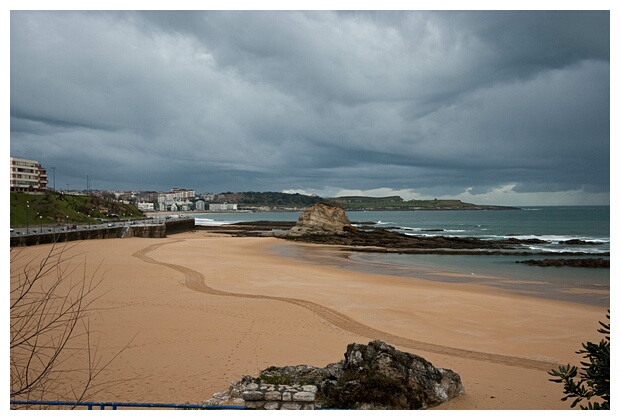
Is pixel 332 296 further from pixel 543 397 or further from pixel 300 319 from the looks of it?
pixel 543 397

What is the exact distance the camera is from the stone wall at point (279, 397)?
21.7 ft

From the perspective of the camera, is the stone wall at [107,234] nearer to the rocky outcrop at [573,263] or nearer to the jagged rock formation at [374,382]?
the jagged rock formation at [374,382]

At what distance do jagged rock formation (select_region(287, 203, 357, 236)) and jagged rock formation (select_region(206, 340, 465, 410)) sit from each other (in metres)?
49.0

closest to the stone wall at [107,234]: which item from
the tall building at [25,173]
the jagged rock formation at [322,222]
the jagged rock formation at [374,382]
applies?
A: the jagged rock formation at [322,222]

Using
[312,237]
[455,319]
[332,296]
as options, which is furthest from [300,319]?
[312,237]

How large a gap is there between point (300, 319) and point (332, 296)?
3.85 metres

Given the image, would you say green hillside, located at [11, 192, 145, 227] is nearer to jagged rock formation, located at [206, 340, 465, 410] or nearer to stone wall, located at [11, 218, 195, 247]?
stone wall, located at [11, 218, 195, 247]

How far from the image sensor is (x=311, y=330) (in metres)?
11.9

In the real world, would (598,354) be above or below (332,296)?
above

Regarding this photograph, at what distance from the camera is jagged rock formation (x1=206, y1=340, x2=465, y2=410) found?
6699mm

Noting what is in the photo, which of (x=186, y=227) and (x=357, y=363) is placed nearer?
(x=357, y=363)

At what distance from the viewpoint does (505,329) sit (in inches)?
502

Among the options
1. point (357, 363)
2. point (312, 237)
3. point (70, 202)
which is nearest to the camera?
point (357, 363)
